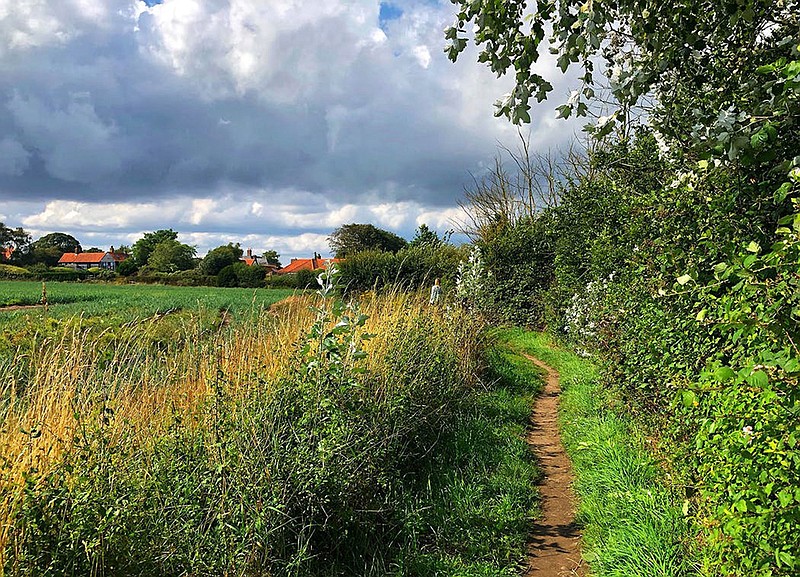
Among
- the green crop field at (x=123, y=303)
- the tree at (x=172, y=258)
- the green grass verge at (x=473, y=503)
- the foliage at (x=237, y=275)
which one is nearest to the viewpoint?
the green grass verge at (x=473, y=503)

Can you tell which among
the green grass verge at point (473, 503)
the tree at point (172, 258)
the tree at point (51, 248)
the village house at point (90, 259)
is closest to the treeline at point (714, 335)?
the green grass verge at point (473, 503)

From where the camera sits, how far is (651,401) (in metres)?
5.41

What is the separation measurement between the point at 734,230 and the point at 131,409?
436 centimetres

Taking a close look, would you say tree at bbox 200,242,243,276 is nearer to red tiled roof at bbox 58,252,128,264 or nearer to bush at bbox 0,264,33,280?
bush at bbox 0,264,33,280

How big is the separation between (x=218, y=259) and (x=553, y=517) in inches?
2593

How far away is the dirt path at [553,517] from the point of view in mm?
4039

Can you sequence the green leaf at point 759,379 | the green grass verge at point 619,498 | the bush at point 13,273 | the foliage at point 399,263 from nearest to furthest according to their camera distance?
the green leaf at point 759,379
the green grass verge at point 619,498
the foliage at point 399,263
the bush at point 13,273

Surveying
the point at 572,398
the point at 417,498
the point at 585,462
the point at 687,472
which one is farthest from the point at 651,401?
the point at 572,398

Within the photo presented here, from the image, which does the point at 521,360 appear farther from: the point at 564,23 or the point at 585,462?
the point at 564,23

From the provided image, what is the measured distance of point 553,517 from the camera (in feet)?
15.8

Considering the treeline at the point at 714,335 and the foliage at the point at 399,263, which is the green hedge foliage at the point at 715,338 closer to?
the treeline at the point at 714,335

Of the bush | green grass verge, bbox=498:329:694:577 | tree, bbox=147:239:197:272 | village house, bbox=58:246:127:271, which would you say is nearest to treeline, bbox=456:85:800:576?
green grass verge, bbox=498:329:694:577

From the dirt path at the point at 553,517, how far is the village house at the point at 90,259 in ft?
326

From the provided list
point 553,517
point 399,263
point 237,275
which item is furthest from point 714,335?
point 237,275
